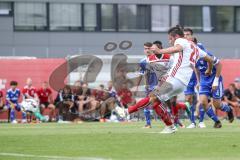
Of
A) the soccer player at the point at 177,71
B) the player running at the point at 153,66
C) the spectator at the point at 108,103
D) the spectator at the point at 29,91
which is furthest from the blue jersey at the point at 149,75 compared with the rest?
the spectator at the point at 29,91

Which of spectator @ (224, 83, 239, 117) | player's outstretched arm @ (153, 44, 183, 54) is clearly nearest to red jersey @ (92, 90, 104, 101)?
spectator @ (224, 83, 239, 117)

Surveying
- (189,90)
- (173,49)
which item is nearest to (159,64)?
(189,90)

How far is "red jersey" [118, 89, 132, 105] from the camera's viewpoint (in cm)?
3625

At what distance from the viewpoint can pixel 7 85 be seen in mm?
36594

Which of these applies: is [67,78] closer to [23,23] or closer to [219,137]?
[23,23]

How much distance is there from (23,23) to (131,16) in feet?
21.4

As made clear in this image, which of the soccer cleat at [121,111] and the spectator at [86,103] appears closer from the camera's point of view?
the soccer cleat at [121,111]

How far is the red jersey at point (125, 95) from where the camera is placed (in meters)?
36.2

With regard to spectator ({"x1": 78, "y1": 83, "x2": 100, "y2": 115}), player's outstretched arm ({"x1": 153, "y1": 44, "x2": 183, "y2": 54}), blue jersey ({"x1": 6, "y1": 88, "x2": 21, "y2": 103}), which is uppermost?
player's outstretched arm ({"x1": 153, "y1": 44, "x2": 183, "y2": 54})

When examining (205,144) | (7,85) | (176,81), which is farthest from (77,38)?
(205,144)

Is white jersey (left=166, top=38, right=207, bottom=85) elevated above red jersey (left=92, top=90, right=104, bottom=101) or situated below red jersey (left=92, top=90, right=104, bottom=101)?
above

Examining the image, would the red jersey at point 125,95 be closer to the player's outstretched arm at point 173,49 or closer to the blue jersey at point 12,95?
the blue jersey at point 12,95

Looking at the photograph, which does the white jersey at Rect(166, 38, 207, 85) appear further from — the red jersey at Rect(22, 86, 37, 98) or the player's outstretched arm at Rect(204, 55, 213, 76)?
the red jersey at Rect(22, 86, 37, 98)

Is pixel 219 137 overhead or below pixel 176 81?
below
